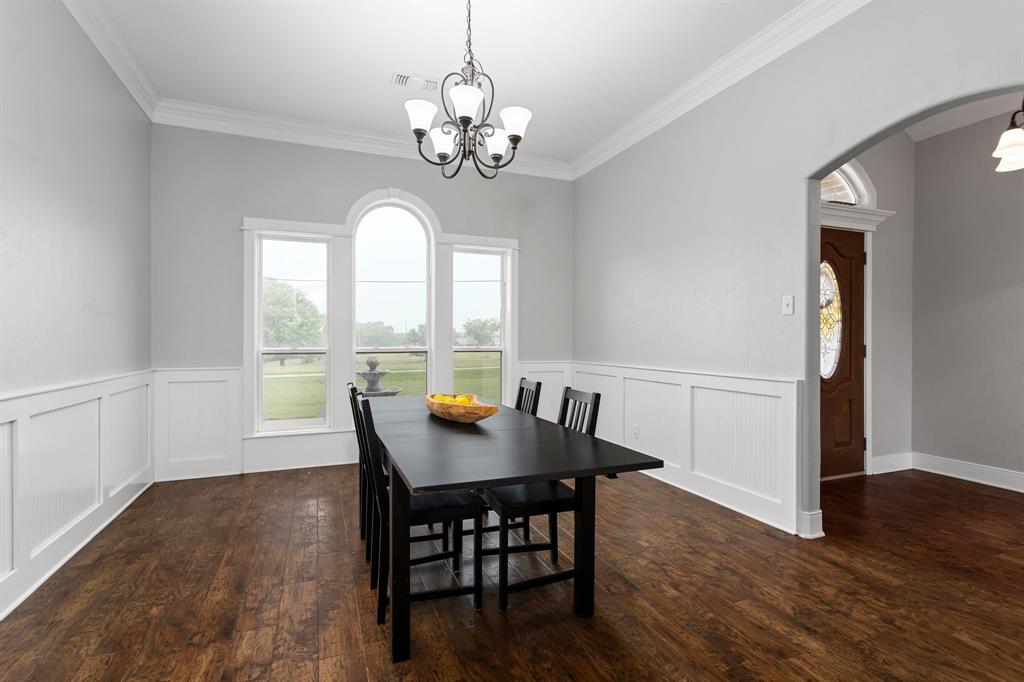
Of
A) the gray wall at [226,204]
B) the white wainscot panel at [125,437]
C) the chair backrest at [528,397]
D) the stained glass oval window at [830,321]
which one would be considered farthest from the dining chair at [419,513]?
the stained glass oval window at [830,321]

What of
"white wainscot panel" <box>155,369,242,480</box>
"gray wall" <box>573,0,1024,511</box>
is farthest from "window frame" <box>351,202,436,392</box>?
"gray wall" <box>573,0,1024,511</box>

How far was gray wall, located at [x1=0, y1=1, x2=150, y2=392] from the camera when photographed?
2281 millimetres

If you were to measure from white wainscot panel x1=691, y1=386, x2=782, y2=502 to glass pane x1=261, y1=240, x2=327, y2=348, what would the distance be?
3431 mm

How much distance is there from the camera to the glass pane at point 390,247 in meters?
5.01

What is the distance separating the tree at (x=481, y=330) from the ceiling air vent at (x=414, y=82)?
2282 millimetres

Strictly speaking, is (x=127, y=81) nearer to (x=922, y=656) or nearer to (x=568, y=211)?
(x=568, y=211)

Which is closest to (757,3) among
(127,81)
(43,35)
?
(43,35)

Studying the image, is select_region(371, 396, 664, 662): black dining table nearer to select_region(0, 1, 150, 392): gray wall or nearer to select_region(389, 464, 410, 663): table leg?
select_region(389, 464, 410, 663): table leg

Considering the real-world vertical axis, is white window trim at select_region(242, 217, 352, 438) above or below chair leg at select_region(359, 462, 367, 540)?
above

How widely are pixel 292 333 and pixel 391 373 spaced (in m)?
0.99

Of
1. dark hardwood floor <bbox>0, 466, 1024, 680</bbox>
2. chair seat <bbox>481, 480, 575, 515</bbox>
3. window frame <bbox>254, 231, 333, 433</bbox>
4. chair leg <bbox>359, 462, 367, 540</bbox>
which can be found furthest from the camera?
window frame <bbox>254, 231, 333, 433</bbox>

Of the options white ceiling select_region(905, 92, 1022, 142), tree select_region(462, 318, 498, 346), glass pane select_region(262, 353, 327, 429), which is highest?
white ceiling select_region(905, 92, 1022, 142)

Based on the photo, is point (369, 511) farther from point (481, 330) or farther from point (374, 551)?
point (481, 330)

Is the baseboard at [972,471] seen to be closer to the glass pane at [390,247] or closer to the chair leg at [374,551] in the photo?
the chair leg at [374,551]
